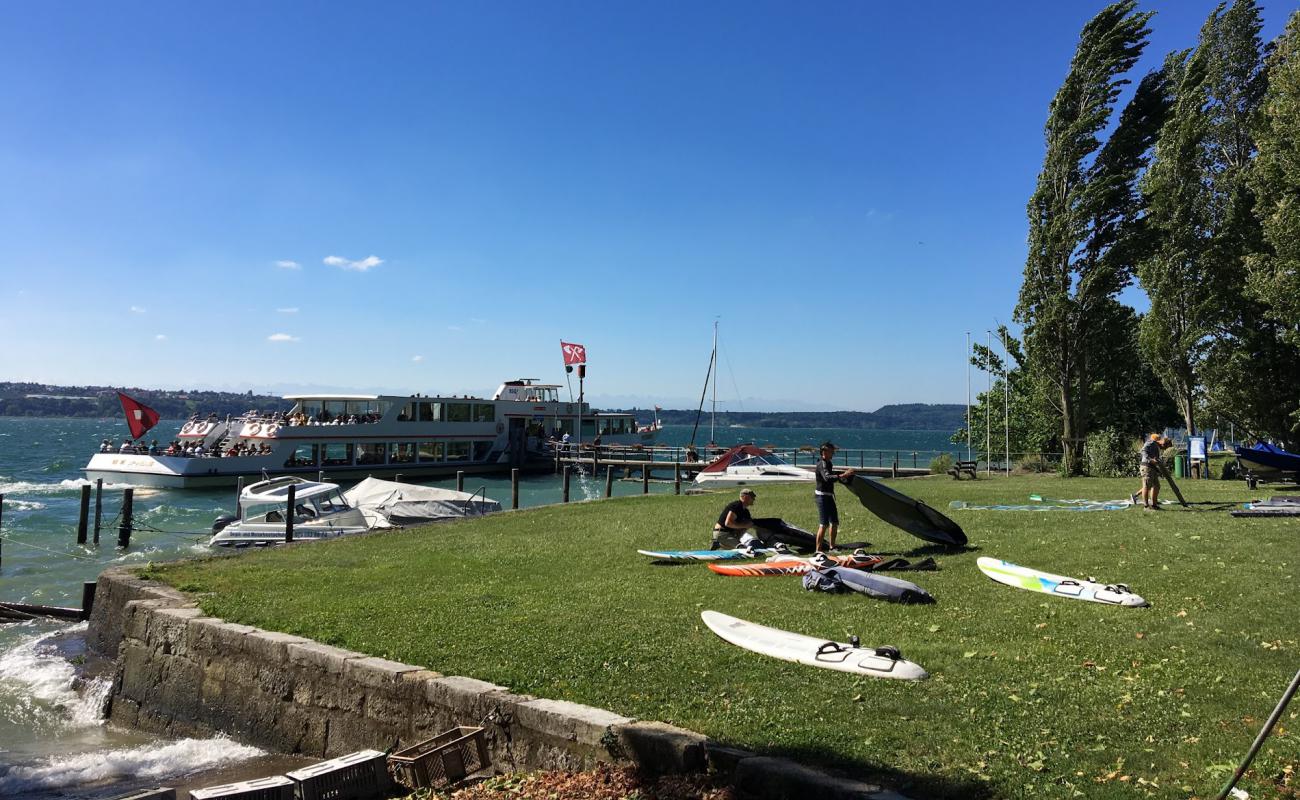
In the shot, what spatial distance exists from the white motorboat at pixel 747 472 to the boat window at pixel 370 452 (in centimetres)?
Result: 2068

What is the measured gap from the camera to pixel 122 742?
32.3 ft

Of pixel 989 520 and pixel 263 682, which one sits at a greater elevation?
pixel 989 520

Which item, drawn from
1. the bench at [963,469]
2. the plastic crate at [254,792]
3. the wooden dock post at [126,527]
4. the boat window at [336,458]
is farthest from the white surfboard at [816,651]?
the boat window at [336,458]

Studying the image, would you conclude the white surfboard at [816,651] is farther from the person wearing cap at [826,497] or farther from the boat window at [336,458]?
the boat window at [336,458]

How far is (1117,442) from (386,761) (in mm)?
33673

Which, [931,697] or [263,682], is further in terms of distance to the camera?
[263,682]

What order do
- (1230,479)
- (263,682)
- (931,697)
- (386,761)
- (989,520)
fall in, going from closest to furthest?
1. (931,697)
2. (386,761)
3. (263,682)
4. (989,520)
5. (1230,479)

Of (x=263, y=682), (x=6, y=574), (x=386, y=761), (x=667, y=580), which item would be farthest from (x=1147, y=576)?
(x=6, y=574)

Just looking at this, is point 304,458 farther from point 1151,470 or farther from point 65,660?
point 1151,470

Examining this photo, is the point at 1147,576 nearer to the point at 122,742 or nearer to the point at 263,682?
the point at 263,682

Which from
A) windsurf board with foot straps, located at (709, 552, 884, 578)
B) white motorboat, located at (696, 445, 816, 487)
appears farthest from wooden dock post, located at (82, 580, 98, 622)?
white motorboat, located at (696, 445, 816, 487)

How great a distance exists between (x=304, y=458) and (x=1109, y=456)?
42.2 meters

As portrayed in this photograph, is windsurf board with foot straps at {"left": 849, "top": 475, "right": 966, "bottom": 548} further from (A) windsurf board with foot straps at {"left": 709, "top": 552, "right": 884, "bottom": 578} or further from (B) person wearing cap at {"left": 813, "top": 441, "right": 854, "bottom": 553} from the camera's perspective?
(A) windsurf board with foot straps at {"left": 709, "top": 552, "right": 884, "bottom": 578}

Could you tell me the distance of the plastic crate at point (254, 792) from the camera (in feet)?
20.2
